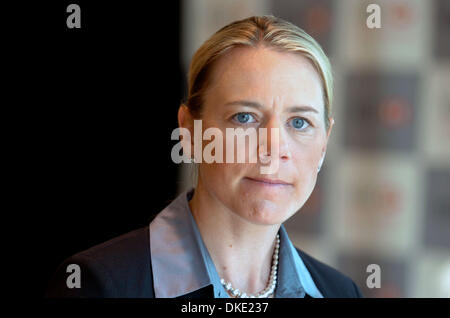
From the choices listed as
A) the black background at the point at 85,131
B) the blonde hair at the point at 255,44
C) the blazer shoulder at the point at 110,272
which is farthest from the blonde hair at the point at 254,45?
the blazer shoulder at the point at 110,272

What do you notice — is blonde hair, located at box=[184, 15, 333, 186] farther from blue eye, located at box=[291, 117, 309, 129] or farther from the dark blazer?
the dark blazer

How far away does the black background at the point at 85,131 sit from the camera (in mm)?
718

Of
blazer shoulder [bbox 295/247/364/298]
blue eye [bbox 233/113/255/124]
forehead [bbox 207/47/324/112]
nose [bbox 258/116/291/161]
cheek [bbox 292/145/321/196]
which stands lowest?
blazer shoulder [bbox 295/247/364/298]

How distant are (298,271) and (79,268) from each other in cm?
34

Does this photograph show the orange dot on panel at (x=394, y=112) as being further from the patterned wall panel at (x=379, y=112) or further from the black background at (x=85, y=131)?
the black background at (x=85, y=131)

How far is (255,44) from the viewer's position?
2.22 ft

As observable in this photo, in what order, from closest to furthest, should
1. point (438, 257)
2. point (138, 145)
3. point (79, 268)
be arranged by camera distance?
point (79, 268)
point (138, 145)
point (438, 257)

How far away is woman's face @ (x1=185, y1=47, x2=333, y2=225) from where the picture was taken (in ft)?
2.17

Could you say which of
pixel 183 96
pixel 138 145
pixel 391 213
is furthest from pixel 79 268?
pixel 391 213

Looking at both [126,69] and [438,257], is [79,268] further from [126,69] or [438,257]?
[438,257]

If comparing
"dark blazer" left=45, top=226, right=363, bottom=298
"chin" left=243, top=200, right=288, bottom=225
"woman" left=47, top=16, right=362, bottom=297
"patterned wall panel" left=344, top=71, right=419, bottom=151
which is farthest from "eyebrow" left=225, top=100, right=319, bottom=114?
"patterned wall panel" left=344, top=71, right=419, bottom=151

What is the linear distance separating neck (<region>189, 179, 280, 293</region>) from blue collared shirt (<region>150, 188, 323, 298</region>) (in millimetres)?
13

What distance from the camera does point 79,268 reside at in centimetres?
67

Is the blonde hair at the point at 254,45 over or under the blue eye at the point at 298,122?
over
